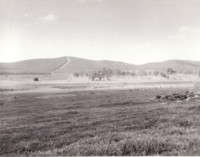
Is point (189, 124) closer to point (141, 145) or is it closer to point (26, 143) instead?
point (141, 145)

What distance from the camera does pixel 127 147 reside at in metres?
7.66

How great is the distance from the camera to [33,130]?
12.5 meters

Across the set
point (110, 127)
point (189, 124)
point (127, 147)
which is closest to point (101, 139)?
point (127, 147)

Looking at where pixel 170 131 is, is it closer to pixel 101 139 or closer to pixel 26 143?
pixel 101 139

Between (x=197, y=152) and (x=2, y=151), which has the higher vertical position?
(x=197, y=152)

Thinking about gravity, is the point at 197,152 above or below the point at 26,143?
above

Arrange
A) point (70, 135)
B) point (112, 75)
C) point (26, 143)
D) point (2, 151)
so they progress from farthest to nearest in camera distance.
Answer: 1. point (112, 75)
2. point (70, 135)
3. point (26, 143)
4. point (2, 151)

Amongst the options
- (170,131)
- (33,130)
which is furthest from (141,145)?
(33,130)

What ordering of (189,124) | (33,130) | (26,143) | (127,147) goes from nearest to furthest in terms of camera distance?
(127,147) → (26,143) → (189,124) → (33,130)

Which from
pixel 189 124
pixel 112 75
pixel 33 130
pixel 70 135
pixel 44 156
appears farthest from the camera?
pixel 112 75

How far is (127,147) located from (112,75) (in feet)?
449

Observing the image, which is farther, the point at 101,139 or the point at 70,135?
the point at 70,135

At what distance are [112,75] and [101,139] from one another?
135m

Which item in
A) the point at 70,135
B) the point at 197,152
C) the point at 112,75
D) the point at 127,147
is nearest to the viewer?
the point at 197,152
